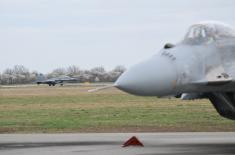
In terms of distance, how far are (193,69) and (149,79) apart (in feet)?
3.37

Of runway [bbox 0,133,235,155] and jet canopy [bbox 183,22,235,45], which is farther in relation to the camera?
runway [bbox 0,133,235,155]

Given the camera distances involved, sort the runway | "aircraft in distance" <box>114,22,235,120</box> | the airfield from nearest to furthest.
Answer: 1. "aircraft in distance" <box>114,22,235,120</box>
2. the runway
3. the airfield

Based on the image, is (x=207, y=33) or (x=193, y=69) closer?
(x=193, y=69)

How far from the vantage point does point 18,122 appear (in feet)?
89.9

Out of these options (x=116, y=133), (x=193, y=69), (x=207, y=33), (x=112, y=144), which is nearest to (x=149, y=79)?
(x=193, y=69)

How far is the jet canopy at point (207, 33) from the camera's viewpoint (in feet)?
47.0

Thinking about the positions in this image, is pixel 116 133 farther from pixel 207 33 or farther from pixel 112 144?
pixel 207 33

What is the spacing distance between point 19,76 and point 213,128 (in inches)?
7043

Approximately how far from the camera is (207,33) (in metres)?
14.4

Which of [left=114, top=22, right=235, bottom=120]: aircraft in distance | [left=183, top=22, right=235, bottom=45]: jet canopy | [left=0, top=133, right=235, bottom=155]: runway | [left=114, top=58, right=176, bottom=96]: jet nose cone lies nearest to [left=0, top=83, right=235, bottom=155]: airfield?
[left=0, top=133, right=235, bottom=155]: runway

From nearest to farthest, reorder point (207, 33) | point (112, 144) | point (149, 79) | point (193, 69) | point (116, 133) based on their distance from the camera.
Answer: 1. point (149, 79)
2. point (193, 69)
3. point (207, 33)
4. point (112, 144)
5. point (116, 133)

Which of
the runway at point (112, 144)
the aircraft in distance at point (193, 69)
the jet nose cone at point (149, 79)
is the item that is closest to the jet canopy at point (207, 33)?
the aircraft in distance at point (193, 69)

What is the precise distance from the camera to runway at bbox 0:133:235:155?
15.7 m

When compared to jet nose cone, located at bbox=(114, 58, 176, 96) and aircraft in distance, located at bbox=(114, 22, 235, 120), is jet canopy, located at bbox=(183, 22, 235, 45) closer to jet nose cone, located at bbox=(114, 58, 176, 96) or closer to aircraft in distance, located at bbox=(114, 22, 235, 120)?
aircraft in distance, located at bbox=(114, 22, 235, 120)
